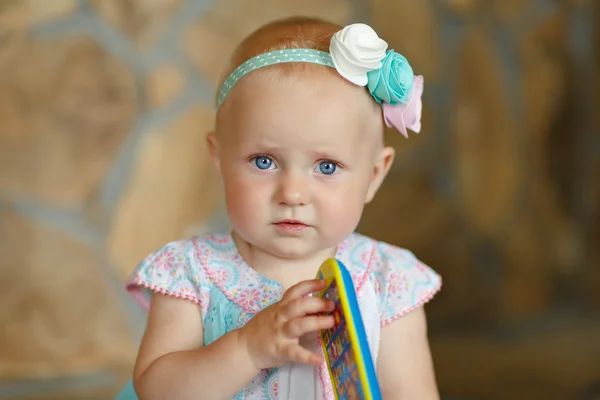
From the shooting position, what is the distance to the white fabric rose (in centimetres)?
100

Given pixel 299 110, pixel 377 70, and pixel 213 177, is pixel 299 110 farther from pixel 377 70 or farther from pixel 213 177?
pixel 213 177

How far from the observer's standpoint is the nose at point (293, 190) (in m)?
0.99

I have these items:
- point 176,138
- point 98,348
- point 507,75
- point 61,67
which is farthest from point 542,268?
point 61,67

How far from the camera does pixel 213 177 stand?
2205mm

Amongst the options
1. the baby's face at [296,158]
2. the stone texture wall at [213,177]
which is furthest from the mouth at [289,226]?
the stone texture wall at [213,177]

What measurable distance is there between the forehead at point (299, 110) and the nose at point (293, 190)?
4 cm

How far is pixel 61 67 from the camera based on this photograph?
82.3 inches

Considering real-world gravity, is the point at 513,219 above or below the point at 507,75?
below

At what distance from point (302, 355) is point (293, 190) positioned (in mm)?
199

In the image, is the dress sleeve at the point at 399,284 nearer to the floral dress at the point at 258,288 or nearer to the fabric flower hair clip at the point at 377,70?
the floral dress at the point at 258,288

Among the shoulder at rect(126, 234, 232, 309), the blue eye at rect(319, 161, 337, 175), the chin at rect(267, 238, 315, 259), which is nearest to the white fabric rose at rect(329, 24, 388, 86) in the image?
the blue eye at rect(319, 161, 337, 175)

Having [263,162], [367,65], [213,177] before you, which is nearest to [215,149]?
[263,162]

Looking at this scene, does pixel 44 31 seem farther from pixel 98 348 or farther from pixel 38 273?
pixel 98 348

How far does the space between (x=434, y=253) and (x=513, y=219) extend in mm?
231
